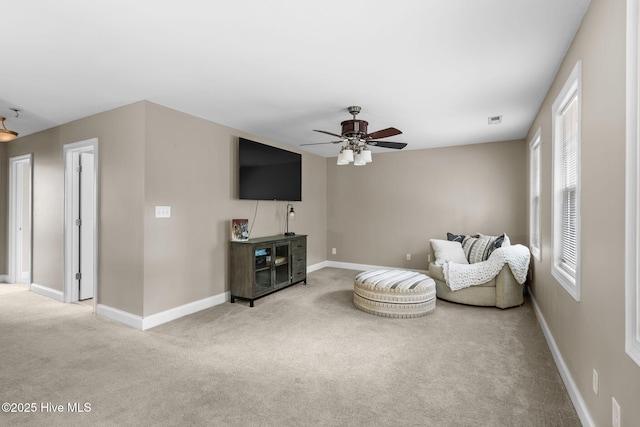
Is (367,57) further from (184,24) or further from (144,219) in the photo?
(144,219)

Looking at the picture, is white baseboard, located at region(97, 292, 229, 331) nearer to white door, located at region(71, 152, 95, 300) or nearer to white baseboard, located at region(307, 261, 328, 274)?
white door, located at region(71, 152, 95, 300)

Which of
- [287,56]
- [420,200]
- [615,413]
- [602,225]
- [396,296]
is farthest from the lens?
[420,200]

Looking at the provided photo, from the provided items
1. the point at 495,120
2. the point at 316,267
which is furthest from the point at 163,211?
the point at 495,120

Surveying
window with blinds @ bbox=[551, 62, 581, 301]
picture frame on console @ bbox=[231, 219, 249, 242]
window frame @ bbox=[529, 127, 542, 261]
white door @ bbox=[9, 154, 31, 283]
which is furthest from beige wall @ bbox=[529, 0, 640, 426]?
white door @ bbox=[9, 154, 31, 283]

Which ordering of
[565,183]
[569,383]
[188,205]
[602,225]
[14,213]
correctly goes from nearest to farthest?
[602,225], [569,383], [565,183], [188,205], [14,213]

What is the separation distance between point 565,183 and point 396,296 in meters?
1.91

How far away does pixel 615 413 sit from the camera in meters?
1.42

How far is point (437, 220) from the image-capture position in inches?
221

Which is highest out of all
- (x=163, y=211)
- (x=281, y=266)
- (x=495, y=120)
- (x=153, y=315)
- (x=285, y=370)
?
(x=495, y=120)

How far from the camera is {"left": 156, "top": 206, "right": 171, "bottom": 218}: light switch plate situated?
345cm

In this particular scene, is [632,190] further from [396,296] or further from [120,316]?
[120,316]

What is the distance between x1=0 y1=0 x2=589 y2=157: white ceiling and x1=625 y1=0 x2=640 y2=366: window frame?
2.27 ft

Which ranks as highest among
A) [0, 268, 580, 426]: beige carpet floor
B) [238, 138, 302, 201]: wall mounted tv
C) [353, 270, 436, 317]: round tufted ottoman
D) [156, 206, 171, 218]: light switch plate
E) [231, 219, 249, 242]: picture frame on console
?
[238, 138, 302, 201]: wall mounted tv

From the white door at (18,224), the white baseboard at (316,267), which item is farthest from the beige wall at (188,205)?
the white door at (18,224)
